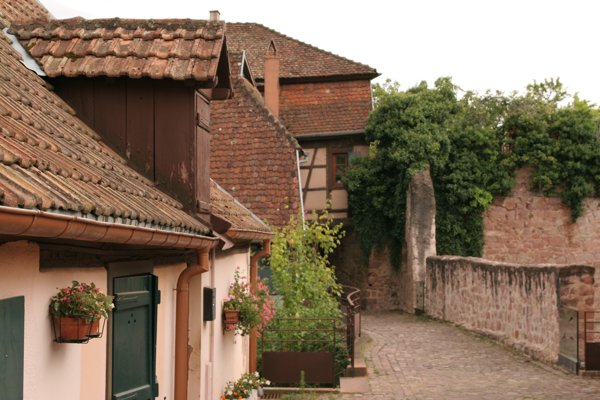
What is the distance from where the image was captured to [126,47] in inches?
314

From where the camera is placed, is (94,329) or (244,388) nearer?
(94,329)

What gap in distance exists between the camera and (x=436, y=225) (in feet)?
87.9

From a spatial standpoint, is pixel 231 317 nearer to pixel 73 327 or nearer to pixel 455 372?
pixel 73 327

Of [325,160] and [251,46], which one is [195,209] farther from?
[251,46]

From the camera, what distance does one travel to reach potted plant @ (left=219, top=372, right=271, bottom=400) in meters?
10.5

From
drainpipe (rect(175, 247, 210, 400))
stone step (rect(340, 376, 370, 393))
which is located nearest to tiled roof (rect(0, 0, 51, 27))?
drainpipe (rect(175, 247, 210, 400))

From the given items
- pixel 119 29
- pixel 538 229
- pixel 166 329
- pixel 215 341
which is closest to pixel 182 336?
pixel 166 329

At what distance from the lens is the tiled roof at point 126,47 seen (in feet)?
25.3

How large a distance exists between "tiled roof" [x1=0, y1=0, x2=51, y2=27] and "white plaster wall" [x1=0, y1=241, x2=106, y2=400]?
3.75 meters

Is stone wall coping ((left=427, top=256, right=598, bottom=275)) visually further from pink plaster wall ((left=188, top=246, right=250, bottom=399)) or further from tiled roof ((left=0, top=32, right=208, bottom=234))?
tiled roof ((left=0, top=32, right=208, bottom=234))

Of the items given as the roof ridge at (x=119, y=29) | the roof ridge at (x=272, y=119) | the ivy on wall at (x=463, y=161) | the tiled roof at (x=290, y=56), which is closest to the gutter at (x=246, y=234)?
the roof ridge at (x=119, y=29)

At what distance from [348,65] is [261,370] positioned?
1714cm

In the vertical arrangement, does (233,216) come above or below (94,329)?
above

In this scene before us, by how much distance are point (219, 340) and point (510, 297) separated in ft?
32.3
